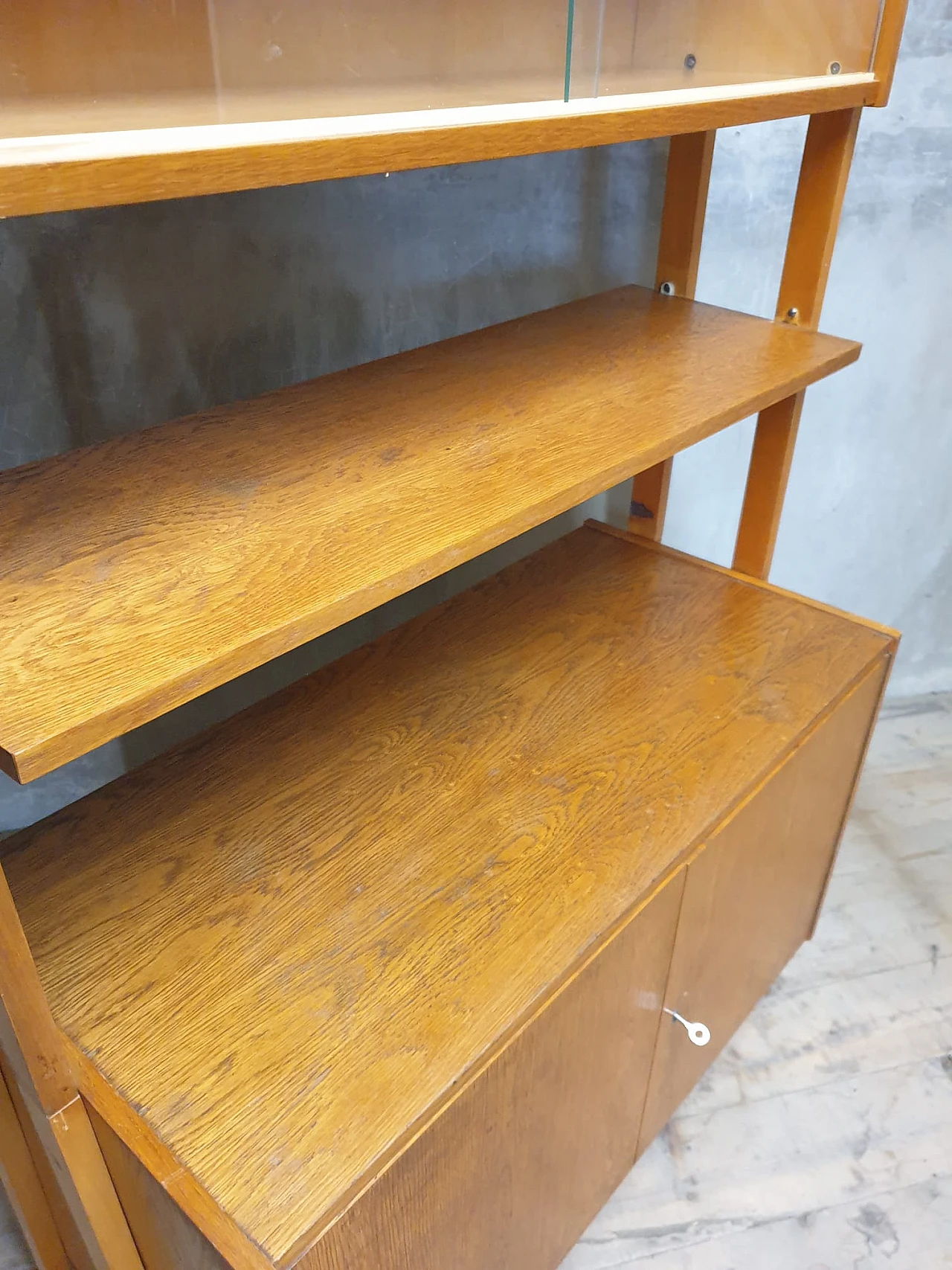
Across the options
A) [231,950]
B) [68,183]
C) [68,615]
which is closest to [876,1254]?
[231,950]

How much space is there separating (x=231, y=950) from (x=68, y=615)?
37 cm

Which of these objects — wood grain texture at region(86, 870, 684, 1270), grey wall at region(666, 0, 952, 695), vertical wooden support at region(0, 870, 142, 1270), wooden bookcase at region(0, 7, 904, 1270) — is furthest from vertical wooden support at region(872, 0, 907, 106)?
vertical wooden support at region(0, 870, 142, 1270)

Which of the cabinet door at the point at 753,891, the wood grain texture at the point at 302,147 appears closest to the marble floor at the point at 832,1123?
the cabinet door at the point at 753,891

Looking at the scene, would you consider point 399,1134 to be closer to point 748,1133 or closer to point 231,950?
point 231,950

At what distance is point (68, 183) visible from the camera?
0.54 m

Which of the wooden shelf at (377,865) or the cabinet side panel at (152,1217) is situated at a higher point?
the wooden shelf at (377,865)

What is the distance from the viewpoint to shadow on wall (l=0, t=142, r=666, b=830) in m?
1.06

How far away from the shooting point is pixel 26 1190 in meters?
1.04

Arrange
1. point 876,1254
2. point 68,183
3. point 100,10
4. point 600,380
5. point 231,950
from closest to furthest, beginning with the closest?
point 68,183 < point 100,10 < point 231,950 < point 600,380 < point 876,1254

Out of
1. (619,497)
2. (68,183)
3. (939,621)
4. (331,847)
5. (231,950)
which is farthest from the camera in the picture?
(939,621)

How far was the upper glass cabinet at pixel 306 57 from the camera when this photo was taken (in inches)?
25.0

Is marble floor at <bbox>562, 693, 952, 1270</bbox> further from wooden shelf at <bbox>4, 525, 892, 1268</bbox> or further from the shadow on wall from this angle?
the shadow on wall

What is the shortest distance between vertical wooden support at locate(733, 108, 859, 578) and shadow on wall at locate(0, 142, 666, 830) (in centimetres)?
32

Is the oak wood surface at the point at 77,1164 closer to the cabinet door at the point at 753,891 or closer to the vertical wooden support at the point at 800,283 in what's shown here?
the cabinet door at the point at 753,891
